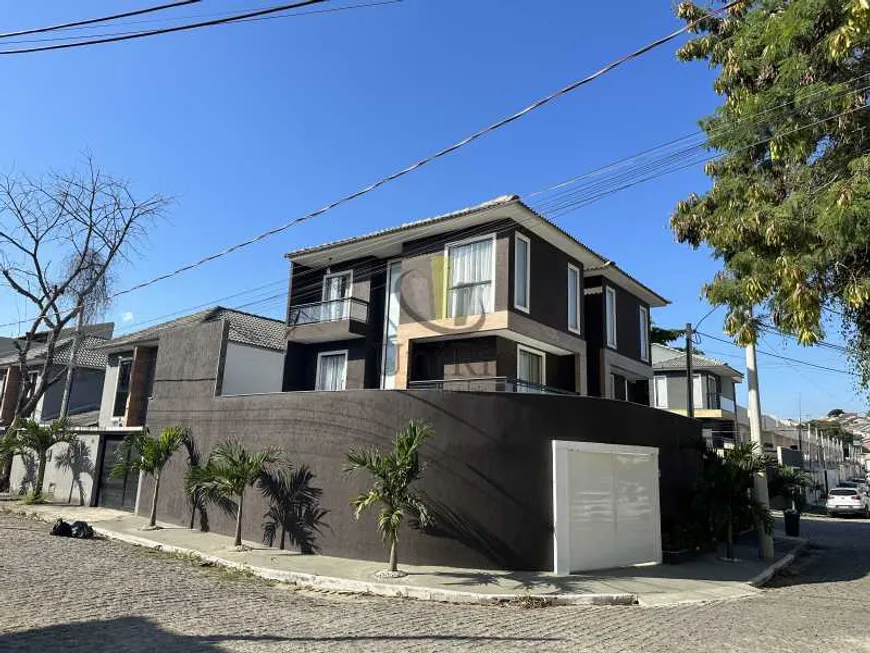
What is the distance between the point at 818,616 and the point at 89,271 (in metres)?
27.8

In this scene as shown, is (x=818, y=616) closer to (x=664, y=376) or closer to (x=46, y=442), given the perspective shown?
(x=46, y=442)

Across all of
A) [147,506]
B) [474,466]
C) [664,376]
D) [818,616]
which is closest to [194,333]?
[147,506]

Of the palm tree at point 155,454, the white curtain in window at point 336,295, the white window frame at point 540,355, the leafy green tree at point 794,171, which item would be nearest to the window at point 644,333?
the white window frame at point 540,355

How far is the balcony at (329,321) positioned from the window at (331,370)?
Result: 582mm

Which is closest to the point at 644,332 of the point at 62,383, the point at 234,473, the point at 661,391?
the point at 661,391

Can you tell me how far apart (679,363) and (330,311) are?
23.7 meters

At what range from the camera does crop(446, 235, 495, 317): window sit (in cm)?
1652

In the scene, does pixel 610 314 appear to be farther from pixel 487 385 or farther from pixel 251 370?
pixel 251 370

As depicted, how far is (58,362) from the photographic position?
31.5 m

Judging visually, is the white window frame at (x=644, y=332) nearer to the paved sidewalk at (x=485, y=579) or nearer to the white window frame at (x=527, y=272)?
the white window frame at (x=527, y=272)

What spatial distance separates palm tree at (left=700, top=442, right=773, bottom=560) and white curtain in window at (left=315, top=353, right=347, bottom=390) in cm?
1132

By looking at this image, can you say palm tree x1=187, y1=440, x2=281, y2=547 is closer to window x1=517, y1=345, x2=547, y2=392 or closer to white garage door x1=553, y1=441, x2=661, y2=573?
white garage door x1=553, y1=441, x2=661, y2=573

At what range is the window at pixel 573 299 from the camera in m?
19.1

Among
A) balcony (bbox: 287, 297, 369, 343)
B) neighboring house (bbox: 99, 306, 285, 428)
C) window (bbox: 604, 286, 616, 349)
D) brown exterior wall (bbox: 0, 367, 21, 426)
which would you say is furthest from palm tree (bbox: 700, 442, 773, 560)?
brown exterior wall (bbox: 0, 367, 21, 426)
